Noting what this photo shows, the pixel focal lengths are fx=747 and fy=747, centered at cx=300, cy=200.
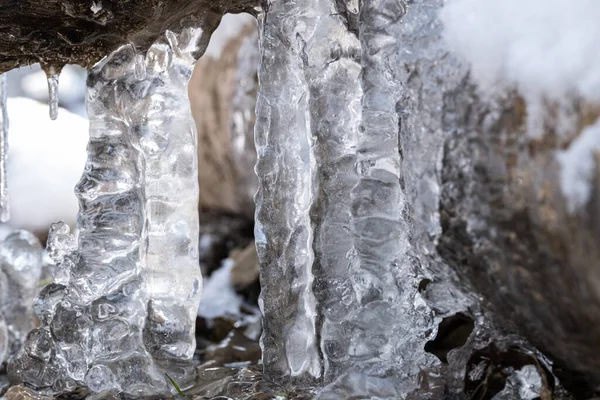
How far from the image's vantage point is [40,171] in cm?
336

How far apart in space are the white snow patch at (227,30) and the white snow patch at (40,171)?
2.39ft

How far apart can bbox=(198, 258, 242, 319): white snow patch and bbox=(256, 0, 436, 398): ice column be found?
1159 mm

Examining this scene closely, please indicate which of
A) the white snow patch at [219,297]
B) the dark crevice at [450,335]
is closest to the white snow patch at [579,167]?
the dark crevice at [450,335]

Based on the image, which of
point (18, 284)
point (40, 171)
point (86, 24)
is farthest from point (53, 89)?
point (40, 171)

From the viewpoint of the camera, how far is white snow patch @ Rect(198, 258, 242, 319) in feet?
9.34

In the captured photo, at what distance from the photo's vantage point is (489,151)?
1343 millimetres

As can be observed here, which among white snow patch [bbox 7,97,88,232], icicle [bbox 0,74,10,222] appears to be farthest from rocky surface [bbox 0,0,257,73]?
white snow patch [bbox 7,97,88,232]

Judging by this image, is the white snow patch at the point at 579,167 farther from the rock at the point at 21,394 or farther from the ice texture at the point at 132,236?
the rock at the point at 21,394

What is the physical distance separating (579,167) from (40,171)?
2.73 metres

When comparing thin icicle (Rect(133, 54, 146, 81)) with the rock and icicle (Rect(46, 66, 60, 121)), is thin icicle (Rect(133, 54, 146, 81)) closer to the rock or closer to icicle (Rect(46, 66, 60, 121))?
icicle (Rect(46, 66, 60, 121))

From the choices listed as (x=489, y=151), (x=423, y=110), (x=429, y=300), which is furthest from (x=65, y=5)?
(x=429, y=300)

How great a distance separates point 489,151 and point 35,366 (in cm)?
114

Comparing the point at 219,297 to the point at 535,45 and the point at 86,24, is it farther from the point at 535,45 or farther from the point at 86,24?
the point at 535,45

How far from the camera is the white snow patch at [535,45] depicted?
1.20 metres
